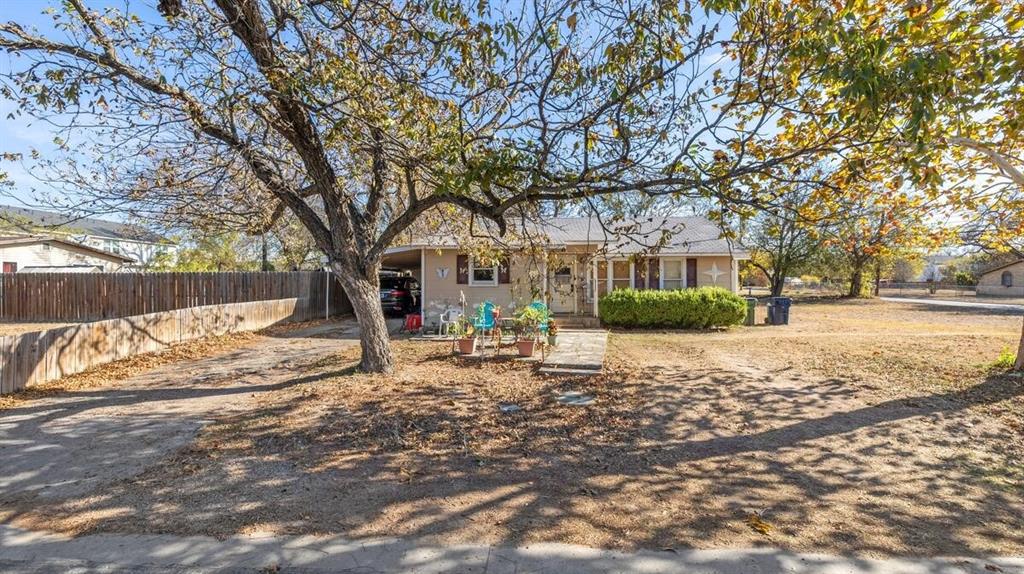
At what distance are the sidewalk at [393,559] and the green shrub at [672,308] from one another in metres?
11.5

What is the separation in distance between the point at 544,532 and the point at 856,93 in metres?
3.84

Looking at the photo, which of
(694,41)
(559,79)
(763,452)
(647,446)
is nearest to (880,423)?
(763,452)

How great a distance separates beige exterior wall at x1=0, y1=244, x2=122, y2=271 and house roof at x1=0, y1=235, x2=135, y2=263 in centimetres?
23

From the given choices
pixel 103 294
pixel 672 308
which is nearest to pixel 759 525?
pixel 672 308

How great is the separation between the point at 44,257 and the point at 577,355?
27354 millimetres

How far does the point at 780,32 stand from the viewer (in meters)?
4.62

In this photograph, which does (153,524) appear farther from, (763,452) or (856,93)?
(856,93)

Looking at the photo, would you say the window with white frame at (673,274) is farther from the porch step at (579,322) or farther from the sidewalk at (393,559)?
the sidewalk at (393,559)

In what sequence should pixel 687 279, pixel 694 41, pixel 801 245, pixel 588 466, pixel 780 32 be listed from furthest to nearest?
pixel 801 245 < pixel 687 279 < pixel 694 41 < pixel 780 32 < pixel 588 466

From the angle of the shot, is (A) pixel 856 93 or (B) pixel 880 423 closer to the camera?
(A) pixel 856 93

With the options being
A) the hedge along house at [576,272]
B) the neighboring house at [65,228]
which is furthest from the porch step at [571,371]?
the neighboring house at [65,228]

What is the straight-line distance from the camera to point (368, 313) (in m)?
7.50

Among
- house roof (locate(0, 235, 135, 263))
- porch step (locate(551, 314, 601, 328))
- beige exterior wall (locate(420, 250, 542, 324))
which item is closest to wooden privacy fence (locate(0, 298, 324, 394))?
beige exterior wall (locate(420, 250, 542, 324))

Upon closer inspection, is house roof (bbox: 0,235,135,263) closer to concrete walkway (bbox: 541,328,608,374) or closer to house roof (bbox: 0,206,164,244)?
house roof (bbox: 0,206,164,244)
